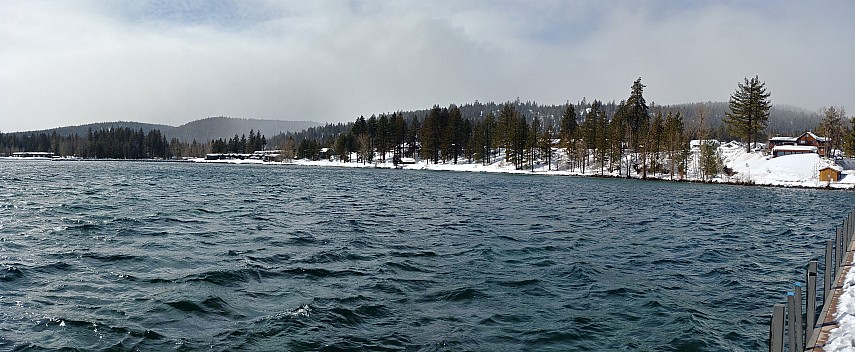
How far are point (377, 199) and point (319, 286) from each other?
99.9ft

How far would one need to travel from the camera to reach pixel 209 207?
114ft

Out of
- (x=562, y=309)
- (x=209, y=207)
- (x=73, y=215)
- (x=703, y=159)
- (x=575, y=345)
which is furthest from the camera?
(x=703, y=159)

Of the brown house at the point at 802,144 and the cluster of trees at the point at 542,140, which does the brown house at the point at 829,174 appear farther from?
the brown house at the point at 802,144

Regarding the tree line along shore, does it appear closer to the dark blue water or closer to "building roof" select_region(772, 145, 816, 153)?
"building roof" select_region(772, 145, 816, 153)

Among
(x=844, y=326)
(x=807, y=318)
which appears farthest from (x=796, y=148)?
(x=807, y=318)

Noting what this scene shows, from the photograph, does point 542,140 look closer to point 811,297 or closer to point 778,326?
point 811,297

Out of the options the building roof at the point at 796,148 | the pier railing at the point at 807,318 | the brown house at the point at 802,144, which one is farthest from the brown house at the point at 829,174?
the pier railing at the point at 807,318

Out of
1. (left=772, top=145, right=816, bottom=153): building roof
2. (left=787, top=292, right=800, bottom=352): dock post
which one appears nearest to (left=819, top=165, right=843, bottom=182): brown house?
(left=772, top=145, right=816, bottom=153): building roof

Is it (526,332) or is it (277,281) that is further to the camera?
(277,281)

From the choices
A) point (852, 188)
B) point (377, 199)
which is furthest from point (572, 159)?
point (377, 199)

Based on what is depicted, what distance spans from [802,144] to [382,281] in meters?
132

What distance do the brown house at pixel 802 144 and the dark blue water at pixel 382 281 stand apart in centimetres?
9091

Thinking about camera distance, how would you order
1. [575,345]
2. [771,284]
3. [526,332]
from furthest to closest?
[771,284]
[526,332]
[575,345]

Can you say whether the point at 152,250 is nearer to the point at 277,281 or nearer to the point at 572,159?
the point at 277,281
